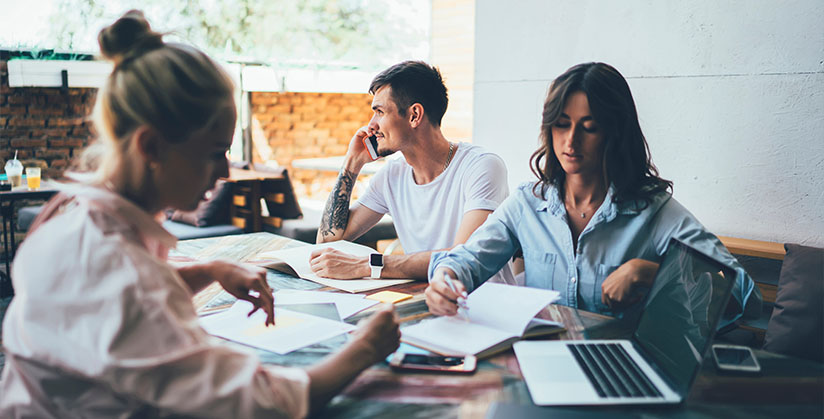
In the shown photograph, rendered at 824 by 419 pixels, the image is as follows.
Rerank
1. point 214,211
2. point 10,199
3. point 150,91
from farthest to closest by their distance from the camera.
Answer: point 214,211 → point 10,199 → point 150,91

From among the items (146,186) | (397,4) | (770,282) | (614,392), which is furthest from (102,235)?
(397,4)

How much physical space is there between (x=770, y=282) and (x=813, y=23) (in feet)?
3.10

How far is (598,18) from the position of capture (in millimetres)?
2795

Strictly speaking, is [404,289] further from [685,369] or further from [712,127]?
[712,127]

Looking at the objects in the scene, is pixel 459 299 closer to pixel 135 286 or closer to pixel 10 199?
pixel 135 286

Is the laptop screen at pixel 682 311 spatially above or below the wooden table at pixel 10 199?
above

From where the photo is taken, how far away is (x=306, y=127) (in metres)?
7.29

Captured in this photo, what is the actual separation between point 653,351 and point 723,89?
1.65 meters

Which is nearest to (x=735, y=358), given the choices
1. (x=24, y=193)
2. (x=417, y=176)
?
(x=417, y=176)

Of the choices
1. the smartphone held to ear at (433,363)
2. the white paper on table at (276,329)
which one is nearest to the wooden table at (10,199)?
the white paper on table at (276,329)

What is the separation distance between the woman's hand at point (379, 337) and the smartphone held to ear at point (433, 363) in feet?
0.19

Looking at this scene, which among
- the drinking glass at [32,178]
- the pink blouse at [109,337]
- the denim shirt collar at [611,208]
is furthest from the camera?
the drinking glass at [32,178]

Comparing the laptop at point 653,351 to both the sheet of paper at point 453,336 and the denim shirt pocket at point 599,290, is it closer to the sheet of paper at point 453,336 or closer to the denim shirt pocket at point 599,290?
the sheet of paper at point 453,336

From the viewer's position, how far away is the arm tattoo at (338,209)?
8.13 feet
